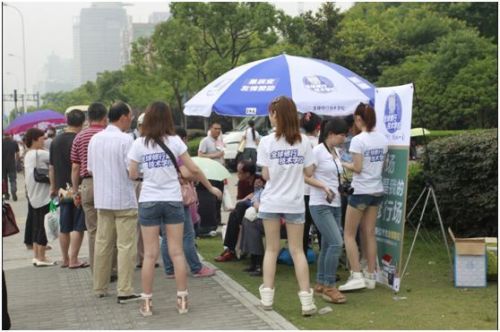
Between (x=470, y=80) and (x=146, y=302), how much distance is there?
88.9 feet

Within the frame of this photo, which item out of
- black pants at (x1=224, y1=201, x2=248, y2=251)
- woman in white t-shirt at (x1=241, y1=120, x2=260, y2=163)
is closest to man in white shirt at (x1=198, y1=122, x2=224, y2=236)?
black pants at (x1=224, y1=201, x2=248, y2=251)

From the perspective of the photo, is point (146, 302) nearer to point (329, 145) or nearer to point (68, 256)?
point (329, 145)

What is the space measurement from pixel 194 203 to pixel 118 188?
168cm

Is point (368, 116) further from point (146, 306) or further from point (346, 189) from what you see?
point (146, 306)

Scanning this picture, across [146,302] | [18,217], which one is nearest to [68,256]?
[146,302]

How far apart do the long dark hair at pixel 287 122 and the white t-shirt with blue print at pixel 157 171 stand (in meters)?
0.89

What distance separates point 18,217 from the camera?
14812mm

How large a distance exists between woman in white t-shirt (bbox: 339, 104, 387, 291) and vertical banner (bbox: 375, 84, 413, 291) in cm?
15

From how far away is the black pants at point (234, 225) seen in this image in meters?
8.16

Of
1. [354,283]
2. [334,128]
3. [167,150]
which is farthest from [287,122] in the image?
[354,283]

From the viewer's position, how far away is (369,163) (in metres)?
6.73

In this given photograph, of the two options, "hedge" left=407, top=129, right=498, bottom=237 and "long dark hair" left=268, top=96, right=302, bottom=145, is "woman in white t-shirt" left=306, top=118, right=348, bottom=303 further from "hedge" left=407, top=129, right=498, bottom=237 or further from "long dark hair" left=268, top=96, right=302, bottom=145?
"hedge" left=407, top=129, right=498, bottom=237

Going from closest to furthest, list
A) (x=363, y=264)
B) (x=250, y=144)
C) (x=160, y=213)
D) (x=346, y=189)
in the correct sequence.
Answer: (x=160, y=213) → (x=346, y=189) → (x=363, y=264) → (x=250, y=144)

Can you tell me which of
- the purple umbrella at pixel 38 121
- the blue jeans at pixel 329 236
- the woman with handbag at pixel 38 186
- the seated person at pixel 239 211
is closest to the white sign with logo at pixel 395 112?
the blue jeans at pixel 329 236
